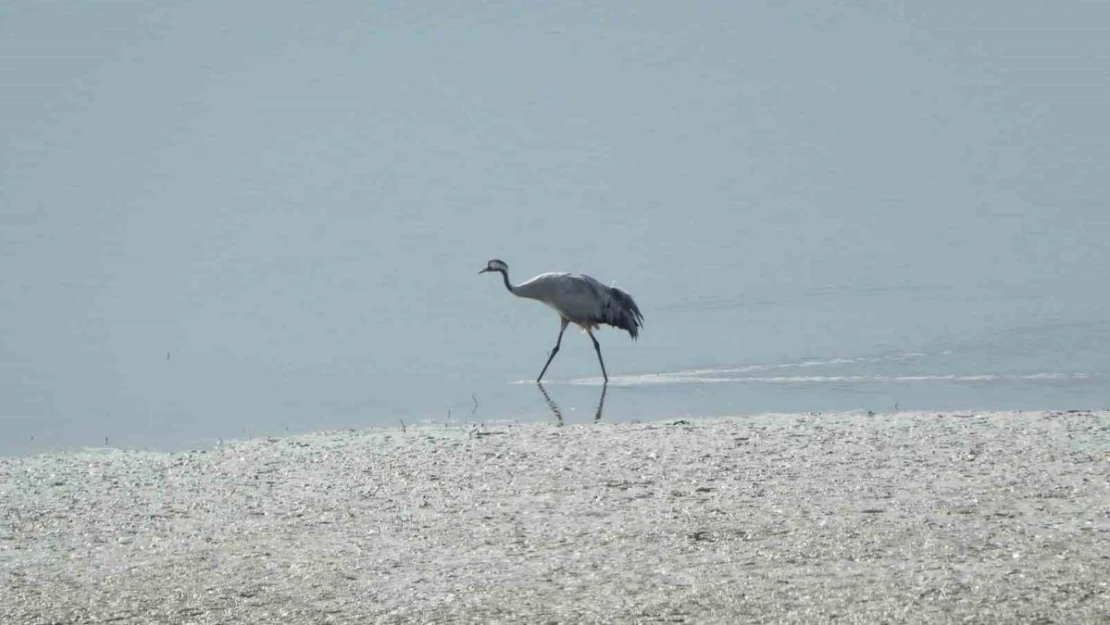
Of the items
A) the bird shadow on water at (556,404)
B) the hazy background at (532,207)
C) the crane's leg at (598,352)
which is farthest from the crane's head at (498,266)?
the bird shadow on water at (556,404)

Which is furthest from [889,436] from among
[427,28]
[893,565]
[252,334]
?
[427,28]

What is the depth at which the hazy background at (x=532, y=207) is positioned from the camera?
524 inches

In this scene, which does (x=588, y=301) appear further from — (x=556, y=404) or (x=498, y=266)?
(x=556, y=404)

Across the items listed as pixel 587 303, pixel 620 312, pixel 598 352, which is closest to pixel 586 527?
pixel 598 352

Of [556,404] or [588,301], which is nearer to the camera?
[556,404]

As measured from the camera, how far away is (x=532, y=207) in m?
23.0

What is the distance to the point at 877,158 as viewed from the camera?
25.1m

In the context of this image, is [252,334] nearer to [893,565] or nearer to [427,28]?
[893,565]

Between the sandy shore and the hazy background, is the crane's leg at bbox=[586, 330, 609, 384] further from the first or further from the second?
the sandy shore

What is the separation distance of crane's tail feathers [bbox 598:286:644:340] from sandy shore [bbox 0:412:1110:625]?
434 centimetres

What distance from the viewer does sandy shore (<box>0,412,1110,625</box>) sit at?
629cm

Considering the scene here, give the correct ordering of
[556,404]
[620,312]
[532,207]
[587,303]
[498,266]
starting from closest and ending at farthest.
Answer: [556,404], [587,303], [620,312], [498,266], [532,207]

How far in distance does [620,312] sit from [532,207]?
8990mm

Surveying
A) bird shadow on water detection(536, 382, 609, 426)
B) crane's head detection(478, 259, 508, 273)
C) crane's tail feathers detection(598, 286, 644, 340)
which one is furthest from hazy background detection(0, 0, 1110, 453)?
crane's head detection(478, 259, 508, 273)
